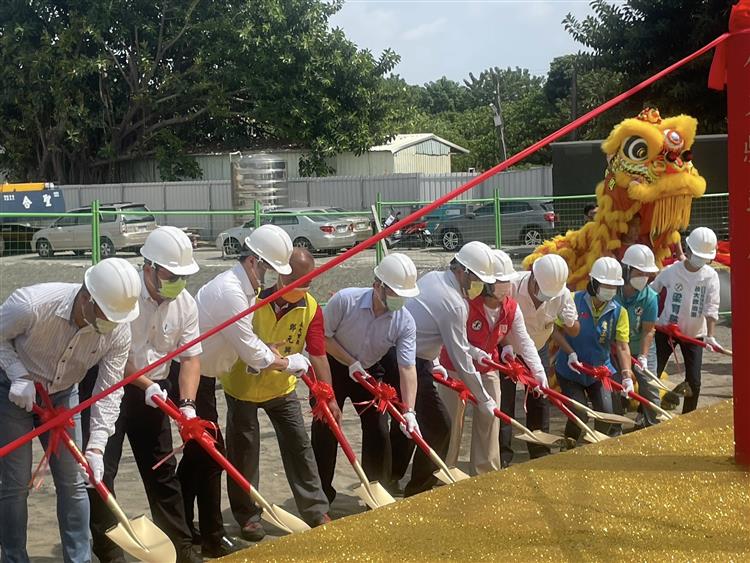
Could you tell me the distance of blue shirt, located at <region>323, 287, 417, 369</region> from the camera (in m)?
Answer: 5.18

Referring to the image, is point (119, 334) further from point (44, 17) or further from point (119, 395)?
point (44, 17)

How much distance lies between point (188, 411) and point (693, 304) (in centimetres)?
438

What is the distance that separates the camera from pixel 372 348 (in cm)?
525

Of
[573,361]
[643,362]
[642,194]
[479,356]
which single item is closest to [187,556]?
[479,356]

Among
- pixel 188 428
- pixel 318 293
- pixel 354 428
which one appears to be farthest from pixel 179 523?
pixel 318 293

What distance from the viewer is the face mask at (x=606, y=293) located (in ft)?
20.5

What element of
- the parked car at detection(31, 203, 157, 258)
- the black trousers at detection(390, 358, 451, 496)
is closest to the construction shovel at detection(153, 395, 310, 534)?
the black trousers at detection(390, 358, 451, 496)

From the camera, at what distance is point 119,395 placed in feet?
13.0

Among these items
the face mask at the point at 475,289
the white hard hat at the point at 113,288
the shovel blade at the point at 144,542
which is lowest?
the shovel blade at the point at 144,542

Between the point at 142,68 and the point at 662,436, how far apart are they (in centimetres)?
2663

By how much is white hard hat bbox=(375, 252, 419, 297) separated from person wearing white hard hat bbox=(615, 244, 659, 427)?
2156mm

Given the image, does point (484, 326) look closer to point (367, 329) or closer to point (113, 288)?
point (367, 329)

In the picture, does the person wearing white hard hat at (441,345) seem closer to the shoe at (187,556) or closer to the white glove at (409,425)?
the white glove at (409,425)

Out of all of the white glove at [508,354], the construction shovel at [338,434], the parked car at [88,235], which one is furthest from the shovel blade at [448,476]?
the parked car at [88,235]
